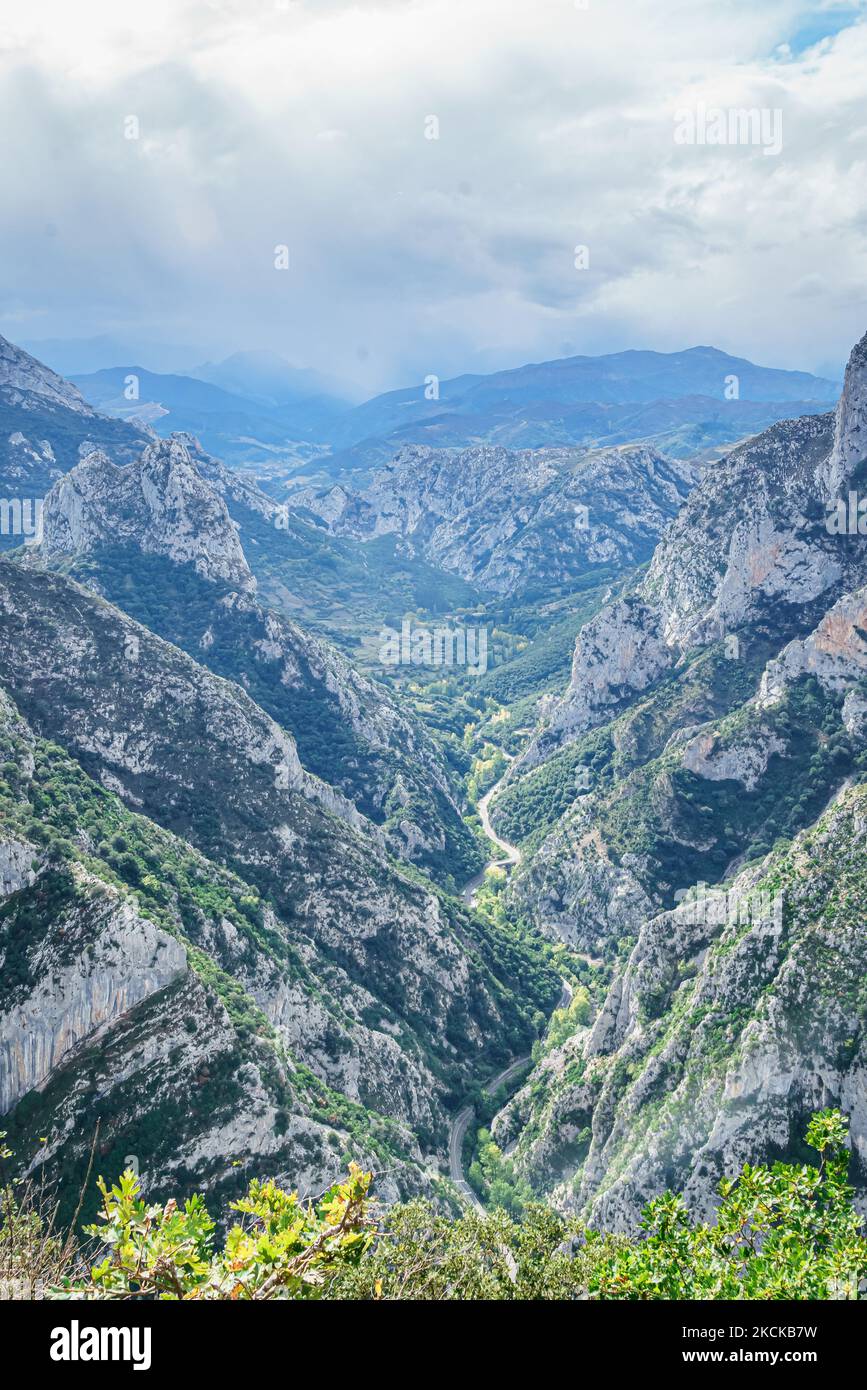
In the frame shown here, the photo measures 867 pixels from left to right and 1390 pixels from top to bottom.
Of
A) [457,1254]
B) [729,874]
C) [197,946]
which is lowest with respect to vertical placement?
[729,874]

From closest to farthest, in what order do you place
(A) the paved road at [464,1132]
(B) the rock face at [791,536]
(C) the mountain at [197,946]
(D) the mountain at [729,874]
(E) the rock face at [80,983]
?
(E) the rock face at [80,983] → (C) the mountain at [197,946] → (D) the mountain at [729,874] → (A) the paved road at [464,1132] → (B) the rock face at [791,536]

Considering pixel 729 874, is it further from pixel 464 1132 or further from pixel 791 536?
pixel 791 536

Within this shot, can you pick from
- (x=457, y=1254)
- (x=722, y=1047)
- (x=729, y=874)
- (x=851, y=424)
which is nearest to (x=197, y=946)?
(x=722, y=1047)

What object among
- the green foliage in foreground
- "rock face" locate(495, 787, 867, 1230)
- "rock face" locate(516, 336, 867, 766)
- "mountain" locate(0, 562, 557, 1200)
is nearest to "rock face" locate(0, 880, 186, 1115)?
A: "mountain" locate(0, 562, 557, 1200)

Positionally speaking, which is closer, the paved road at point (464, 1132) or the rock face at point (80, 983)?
the rock face at point (80, 983)

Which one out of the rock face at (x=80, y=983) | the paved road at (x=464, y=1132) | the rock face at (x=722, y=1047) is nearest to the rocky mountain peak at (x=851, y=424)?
the rock face at (x=722, y=1047)

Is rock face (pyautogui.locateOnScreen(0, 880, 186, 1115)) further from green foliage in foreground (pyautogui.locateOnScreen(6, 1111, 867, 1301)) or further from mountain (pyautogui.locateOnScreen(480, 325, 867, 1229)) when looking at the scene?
mountain (pyautogui.locateOnScreen(480, 325, 867, 1229))

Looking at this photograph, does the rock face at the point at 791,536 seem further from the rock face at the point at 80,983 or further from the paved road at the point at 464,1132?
the rock face at the point at 80,983
